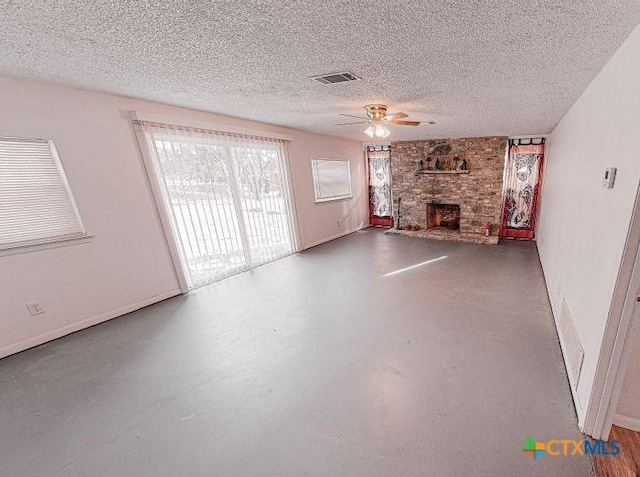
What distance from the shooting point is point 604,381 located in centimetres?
129

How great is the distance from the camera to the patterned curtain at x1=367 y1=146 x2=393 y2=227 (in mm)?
6793

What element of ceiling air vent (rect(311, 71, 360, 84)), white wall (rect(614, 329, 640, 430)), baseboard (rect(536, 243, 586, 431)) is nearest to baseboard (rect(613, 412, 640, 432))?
white wall (rect(614, 329, 640, 430))

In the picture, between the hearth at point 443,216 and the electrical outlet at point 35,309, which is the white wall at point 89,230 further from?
Answer: the hearth at point 443,216

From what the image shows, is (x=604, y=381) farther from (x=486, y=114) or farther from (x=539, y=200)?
(x=539, y=200)

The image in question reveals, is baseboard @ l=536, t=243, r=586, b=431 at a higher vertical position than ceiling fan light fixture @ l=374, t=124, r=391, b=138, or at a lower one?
lower

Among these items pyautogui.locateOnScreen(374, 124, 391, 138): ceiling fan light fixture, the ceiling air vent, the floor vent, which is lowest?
the floor vent

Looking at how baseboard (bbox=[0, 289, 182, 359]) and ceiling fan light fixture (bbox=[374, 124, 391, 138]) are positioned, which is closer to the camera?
baseboard (bbox=[0, 289, 182, 359])

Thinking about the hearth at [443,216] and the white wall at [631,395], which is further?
the hearth at [443,216]

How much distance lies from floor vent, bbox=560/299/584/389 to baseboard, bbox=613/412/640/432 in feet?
0.64

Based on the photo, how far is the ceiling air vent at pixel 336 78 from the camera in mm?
1990

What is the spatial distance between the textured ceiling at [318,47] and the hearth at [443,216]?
3.74 m

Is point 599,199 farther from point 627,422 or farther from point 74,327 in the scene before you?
point 74,327

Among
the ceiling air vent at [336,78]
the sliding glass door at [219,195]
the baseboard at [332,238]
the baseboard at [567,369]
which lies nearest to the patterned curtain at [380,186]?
the baseboard at [332,238]

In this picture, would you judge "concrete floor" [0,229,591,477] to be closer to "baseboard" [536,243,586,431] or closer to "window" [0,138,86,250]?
"baseboard" [536,243,586,431]
